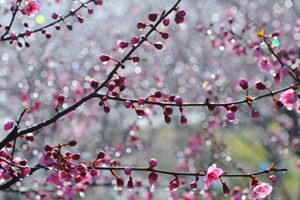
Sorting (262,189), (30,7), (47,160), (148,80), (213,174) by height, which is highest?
(148,80)

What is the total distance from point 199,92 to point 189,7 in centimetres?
283

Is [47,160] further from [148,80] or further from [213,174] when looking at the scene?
[148,80]

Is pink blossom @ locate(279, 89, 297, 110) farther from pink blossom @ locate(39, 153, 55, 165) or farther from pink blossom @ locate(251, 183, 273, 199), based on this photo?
pink blossom @ locate(39, 153, 55, 165)

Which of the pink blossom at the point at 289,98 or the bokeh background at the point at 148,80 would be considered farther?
the bokeh background at the point at 148,80

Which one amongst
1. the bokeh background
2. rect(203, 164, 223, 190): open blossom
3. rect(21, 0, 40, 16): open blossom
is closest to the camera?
rect(203, 164, 223, 190): open blossom

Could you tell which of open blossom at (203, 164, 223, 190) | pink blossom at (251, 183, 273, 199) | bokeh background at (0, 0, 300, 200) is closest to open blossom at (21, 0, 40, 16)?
open blossom at (203, 164, 223, 190)

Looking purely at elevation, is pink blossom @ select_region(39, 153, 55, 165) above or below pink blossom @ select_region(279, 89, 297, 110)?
below

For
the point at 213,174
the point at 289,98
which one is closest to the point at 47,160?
the point at 213,174

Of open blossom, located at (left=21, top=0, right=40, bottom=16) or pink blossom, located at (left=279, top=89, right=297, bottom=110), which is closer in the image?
pink blossom, located at (left=279, top=89, right=297, bottom=110)

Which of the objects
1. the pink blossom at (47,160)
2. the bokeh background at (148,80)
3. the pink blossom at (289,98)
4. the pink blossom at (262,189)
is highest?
the bokeh background at (148,80)

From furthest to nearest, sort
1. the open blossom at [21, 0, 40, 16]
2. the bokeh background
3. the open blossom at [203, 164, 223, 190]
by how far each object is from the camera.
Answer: the bokeh background, the open blossom at [21, 0, 40, 16], the open blossom at [203, 164, 223, 190]

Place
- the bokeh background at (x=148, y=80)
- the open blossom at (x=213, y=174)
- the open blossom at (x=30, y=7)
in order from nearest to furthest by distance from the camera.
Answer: the open blossom at (x=213, y=174), the open blossom at (x=30, y=7), the bokeh background at (x=148, y=80)

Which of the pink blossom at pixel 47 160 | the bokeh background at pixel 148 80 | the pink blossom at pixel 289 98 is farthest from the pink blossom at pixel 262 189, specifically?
the bokeh background at pixel 148 80

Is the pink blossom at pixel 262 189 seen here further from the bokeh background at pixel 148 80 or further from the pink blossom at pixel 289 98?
the bokeh background at pixel 148 80
